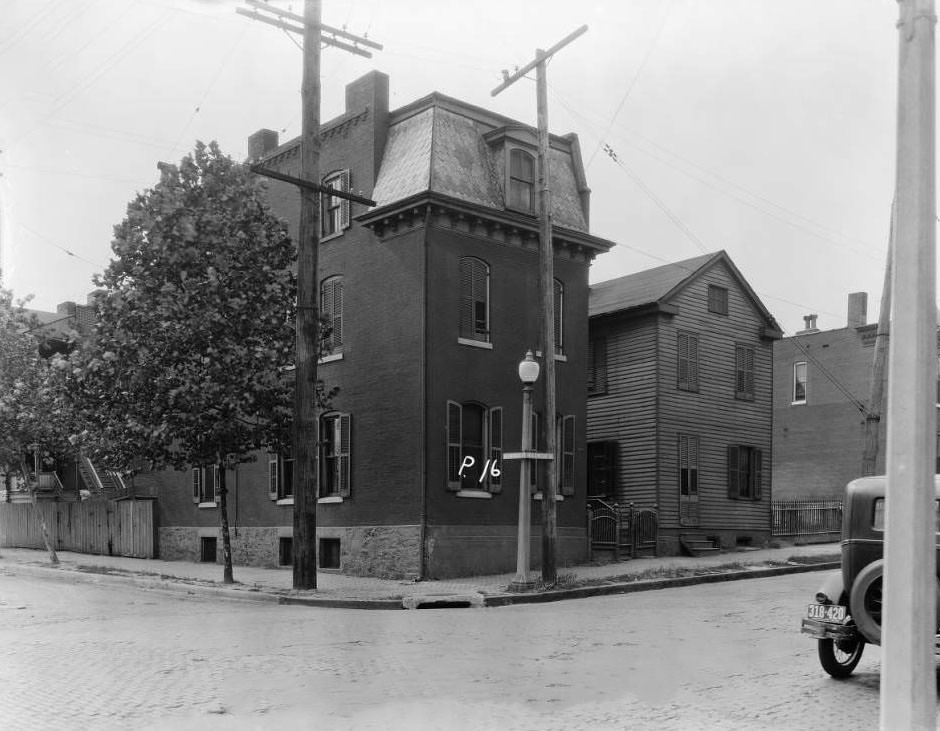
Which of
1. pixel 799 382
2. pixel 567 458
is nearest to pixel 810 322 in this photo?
pixel 799 382

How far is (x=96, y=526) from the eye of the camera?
31.2m

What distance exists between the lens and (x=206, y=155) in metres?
20.9

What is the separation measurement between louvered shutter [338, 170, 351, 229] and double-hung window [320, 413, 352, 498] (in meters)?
4.51

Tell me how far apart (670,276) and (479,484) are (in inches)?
407

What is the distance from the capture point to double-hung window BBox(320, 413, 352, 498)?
75.9 feet

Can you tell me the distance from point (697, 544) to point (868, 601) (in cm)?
1923

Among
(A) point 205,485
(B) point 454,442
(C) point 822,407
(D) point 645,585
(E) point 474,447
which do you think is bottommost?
(D) point 645,585

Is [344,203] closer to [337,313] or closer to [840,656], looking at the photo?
[337,313]

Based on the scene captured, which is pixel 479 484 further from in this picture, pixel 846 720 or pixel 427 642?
pixel 846 720

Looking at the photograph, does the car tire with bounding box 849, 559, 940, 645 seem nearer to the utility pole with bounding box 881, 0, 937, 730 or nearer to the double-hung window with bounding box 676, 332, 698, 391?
the utility pole with bounding box 881, 0, 937, 730

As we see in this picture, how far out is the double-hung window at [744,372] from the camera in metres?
30.2

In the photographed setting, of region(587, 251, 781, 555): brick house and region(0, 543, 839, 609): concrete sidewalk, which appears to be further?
region(587, 251, 781, 555): brick house

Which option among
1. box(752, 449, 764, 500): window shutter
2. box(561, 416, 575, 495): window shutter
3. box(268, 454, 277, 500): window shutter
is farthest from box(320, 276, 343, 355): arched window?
box(752, 449, 764, 500): window shutter

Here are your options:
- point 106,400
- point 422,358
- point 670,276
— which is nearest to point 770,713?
point 422,358
